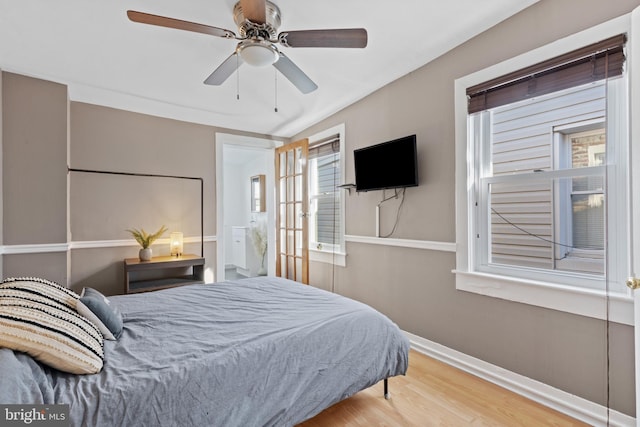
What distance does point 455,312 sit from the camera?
2441 mm

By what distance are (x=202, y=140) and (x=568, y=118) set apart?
390cm

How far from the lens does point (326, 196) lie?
4023 mm

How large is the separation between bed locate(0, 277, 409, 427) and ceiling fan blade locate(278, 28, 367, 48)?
5.32 ft

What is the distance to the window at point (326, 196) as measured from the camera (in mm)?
3725

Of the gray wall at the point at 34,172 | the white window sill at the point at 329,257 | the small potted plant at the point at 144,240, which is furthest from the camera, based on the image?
the white window sill at the point at 329,257

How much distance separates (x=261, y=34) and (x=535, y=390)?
111 inches

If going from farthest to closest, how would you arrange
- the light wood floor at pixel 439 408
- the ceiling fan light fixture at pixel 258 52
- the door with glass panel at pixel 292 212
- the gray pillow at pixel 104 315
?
the door with glass panel at pixel 292 212 < the ceiling fan light fixture at pixel 258 52 < the light wood floor at pixel 439 408 < the gray pillow at pixel 104 315

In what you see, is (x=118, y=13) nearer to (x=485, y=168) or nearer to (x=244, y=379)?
(x=244, y=379)

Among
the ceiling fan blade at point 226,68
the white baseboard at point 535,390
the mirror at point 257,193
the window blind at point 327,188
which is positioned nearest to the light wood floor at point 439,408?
the white baseboard at point 535,390

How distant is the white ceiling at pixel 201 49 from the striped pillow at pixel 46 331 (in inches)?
70.4

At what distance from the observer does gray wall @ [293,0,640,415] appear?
1.76m

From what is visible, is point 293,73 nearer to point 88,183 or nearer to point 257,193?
point 88,183

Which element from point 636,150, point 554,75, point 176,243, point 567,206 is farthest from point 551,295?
point 176,243

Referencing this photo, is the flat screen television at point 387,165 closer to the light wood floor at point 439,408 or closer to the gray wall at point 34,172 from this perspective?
the light wood floor at point 439,408
